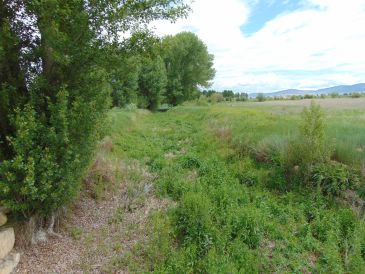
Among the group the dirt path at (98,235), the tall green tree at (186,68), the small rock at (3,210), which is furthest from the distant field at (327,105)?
the small rock at (3,210)

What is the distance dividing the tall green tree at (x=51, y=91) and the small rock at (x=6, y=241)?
31 cm

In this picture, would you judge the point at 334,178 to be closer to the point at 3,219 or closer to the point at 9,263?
the point at 9,263

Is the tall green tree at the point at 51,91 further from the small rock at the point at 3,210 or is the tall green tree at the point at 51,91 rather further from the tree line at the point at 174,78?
the tree line at the point at 174,78

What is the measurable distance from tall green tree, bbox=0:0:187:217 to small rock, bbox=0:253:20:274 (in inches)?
24.5

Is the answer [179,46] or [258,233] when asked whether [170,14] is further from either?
[179,46]

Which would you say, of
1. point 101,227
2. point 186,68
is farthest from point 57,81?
point 186,68

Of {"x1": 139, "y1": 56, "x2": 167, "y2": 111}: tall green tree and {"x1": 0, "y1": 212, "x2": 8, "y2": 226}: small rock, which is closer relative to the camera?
{"x1": 0, "y1": 212, "x2": 8, "y2": 226}: small rock

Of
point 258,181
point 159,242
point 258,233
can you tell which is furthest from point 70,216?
point 258,181

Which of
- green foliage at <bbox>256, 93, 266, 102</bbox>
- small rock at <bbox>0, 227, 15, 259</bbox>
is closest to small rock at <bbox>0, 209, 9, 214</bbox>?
small rock at <bbox>0, 227, 15, 259</bbox>

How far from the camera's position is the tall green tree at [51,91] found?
3.51 meters

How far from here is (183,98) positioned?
46.4m

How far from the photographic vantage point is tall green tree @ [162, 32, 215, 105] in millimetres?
43797

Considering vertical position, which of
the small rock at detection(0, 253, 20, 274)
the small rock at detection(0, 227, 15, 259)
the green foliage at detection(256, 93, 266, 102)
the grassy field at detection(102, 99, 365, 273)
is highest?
the green foliage at detection(256, 93, 266, 102)

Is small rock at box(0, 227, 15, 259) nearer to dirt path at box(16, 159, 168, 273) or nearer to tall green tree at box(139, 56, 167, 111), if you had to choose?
dirt path at box(16, 159, 168, 273)
